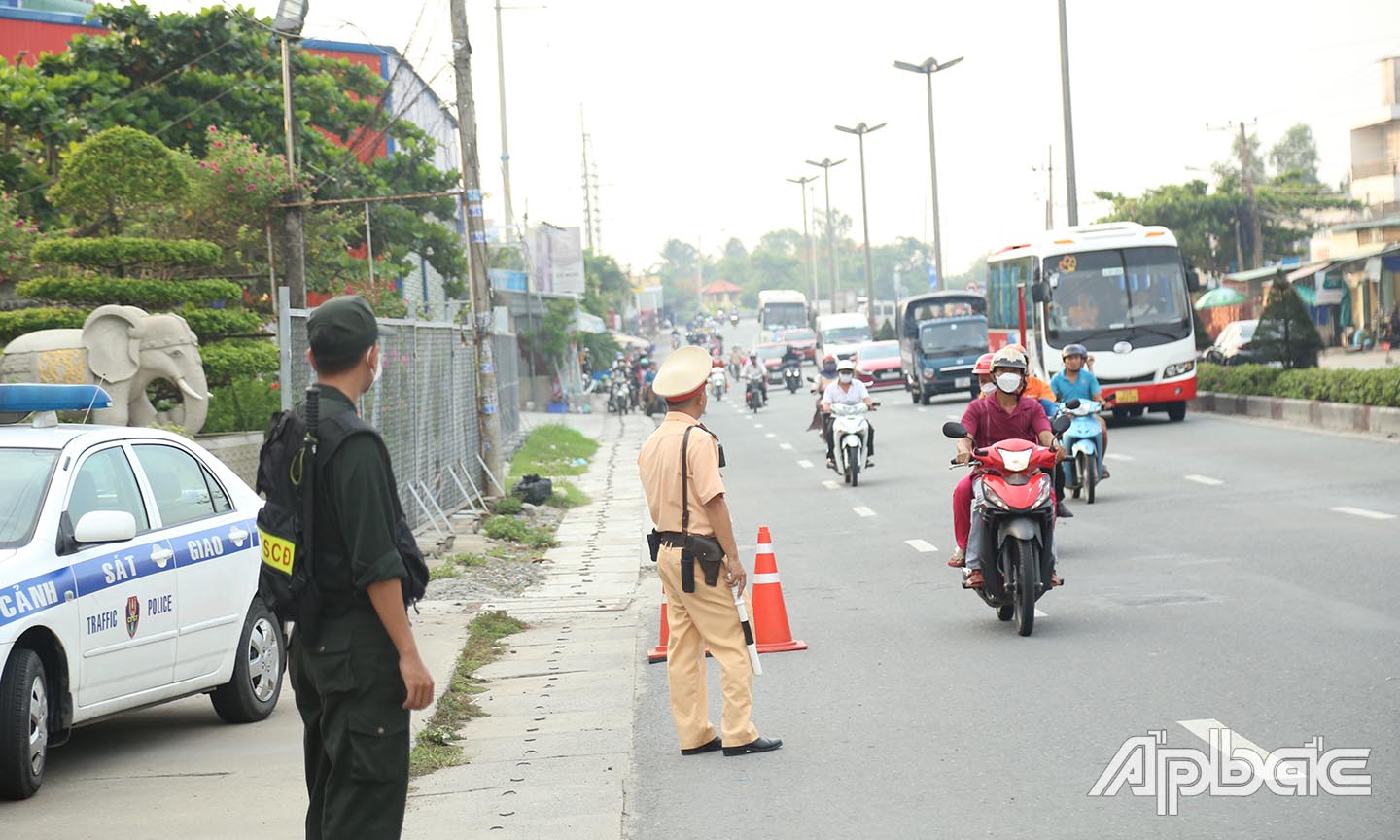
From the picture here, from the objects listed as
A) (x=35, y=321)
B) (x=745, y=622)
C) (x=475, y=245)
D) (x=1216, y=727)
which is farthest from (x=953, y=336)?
(x=1216, y=727)

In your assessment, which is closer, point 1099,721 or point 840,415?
point 1099,721

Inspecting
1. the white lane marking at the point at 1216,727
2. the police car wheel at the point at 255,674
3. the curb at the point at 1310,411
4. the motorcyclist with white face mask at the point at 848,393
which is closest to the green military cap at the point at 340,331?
the white lane marking at the point at 1216,727

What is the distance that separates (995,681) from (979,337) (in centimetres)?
3322

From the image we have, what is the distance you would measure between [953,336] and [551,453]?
13.8 m

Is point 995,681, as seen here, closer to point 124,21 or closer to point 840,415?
point 840,415

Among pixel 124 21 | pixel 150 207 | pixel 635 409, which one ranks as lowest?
pixel 635 409

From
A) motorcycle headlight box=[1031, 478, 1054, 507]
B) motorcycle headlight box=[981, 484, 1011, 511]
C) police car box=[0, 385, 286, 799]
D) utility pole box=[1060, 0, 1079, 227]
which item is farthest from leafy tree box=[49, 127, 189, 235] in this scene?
utility pole box=[1060, 0, 1079, 227]

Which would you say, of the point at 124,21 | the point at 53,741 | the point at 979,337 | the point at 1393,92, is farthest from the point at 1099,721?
the point at 1393,92

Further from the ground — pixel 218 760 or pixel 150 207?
pixel 150 207

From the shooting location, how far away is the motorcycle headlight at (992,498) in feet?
32.0

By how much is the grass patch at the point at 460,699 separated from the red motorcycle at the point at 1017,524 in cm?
309

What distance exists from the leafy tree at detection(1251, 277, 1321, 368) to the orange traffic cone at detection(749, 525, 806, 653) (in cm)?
2004

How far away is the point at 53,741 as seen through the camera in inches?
288

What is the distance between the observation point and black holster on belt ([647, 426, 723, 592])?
7.25 meters
